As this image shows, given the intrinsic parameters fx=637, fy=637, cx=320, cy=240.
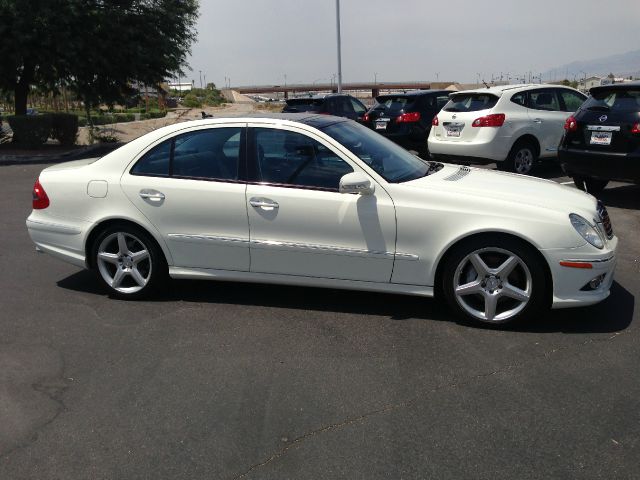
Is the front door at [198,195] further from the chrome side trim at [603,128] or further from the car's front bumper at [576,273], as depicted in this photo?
the chrome side trim at [603,128]

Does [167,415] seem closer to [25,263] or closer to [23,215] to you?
[25,263]

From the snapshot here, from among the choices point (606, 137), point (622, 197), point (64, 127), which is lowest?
point (622, 197)

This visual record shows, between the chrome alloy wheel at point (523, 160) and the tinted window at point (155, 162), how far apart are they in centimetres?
704

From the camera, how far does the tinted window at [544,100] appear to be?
1085 centimetres

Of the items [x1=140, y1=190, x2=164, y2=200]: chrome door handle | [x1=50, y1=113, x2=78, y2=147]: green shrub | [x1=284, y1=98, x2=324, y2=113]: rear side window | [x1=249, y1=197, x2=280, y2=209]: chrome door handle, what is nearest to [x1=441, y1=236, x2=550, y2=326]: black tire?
[x1=249, y1=197, x2=280, y2=209]: chrome door handle

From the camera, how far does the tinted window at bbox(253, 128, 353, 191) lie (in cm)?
475

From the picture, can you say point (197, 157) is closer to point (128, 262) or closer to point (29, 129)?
point (128, 262)

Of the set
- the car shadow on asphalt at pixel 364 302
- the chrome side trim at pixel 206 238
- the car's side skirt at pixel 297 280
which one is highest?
the chrome side trim at pixel 206 238

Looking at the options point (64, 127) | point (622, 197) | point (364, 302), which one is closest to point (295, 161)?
point (364, 302)

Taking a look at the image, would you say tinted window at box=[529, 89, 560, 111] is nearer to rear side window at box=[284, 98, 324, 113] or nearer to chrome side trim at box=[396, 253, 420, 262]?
rear side window at box=[284, 98, 324, 113]

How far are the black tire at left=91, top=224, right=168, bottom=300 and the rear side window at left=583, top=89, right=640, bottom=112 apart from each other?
5.93 metres

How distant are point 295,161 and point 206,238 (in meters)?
0.92

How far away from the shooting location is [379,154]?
5.08 meters

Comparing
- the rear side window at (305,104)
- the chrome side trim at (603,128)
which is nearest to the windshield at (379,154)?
the chrome side trim at (603,128)
